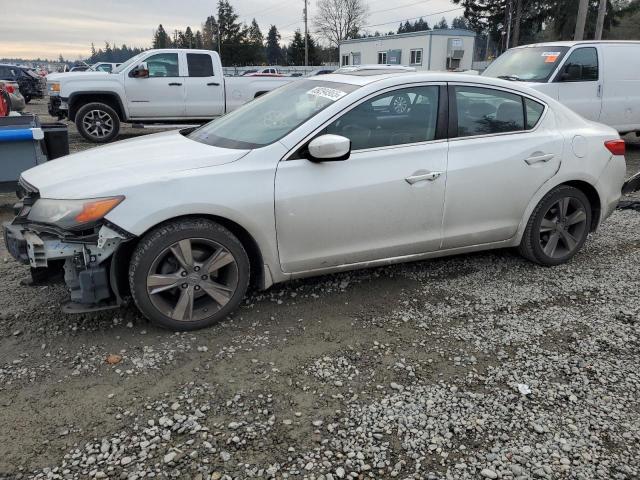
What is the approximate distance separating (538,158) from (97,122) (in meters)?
10.1

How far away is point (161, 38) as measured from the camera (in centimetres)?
10406

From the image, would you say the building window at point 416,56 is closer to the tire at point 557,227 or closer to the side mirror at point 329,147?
the tire at point 557,227

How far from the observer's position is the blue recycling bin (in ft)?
18.1

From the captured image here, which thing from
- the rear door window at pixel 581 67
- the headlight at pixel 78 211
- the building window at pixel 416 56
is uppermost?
the building window at pixel 416 56

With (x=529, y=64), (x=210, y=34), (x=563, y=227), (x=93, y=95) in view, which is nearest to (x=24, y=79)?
(x=93, y=95)

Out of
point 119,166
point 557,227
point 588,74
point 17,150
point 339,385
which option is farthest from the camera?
point 588,74

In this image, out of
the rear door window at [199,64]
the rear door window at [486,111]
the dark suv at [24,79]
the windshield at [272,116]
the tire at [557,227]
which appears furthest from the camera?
the dark suv at [24,79]

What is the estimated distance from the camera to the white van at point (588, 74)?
8.52m

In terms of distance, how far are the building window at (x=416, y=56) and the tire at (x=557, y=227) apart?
36860 millimetres

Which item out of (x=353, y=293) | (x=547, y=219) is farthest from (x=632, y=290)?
(x=353, y=293)

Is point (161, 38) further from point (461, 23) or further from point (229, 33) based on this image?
point (461, 23)

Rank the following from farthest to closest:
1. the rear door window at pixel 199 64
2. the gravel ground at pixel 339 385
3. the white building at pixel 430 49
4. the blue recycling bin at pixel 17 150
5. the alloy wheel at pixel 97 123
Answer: the white building at pixel 430 49 → the rear door window at pixel 199 64 → the alloy wheel at pixel 97 123 → the blue recycling bin at pixel 17 150 → the gravel ground at pixel 339 385

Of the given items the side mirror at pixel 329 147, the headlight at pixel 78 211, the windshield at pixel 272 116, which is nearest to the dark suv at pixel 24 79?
the windshield at pixel 272 116

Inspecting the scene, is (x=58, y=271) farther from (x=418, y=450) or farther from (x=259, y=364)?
(x=418, y=450)
